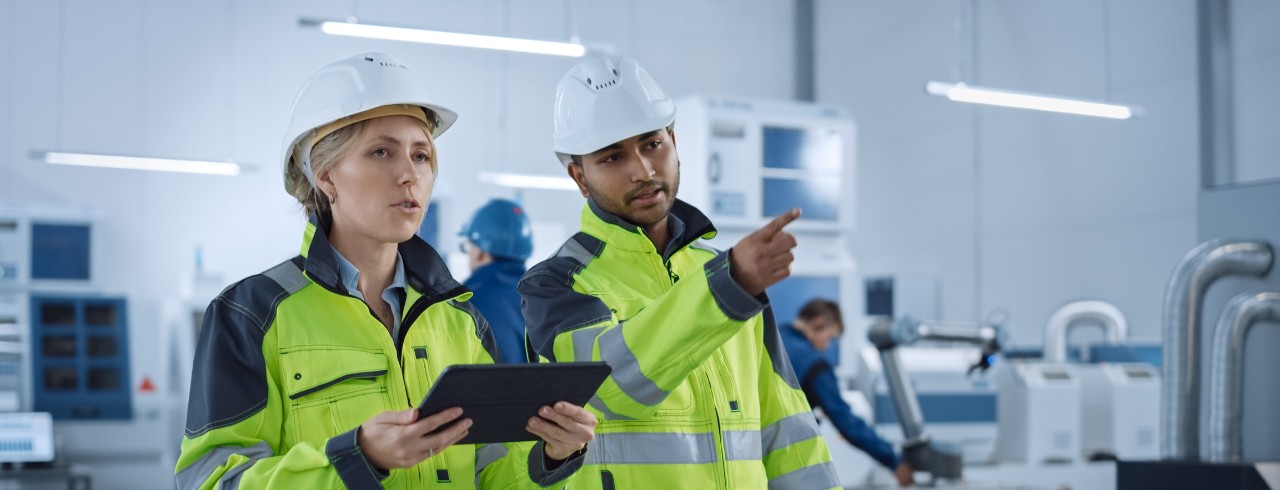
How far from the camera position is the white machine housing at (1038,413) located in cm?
582

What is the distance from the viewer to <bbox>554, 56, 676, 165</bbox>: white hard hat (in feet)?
6.63

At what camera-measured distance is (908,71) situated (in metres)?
12.3

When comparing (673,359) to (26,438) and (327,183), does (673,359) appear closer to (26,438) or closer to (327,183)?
(327,183)

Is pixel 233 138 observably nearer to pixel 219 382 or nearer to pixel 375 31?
pixel 375 31

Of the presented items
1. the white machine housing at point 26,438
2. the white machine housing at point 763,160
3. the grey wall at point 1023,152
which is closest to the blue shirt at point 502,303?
the white machine housing at point 26,438

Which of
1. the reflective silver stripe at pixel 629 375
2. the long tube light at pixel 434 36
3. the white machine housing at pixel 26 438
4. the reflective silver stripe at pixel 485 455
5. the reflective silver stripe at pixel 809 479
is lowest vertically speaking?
the white machine housing at pixel 26 438

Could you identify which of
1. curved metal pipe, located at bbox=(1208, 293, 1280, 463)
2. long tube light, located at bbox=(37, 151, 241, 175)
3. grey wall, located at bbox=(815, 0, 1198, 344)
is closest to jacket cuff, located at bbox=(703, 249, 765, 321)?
curved metal pipe, located at bbox=(1208, 293, 1280, 463)

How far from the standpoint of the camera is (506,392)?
1.39 metres

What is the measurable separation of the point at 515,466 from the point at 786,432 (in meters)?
0.54

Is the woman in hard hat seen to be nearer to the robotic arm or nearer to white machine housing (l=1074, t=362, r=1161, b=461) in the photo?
the robotic arm

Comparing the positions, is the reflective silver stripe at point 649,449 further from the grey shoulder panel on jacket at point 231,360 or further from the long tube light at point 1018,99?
the long tube light at point 1018,99

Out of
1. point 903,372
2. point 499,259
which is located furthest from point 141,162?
point 903,372

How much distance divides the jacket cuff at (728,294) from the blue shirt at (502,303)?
201 centimetres

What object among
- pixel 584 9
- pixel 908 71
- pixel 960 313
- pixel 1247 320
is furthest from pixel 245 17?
pixel 1247 320
